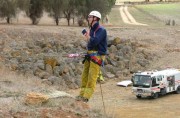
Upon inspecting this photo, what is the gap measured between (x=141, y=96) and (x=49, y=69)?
20.4 ft

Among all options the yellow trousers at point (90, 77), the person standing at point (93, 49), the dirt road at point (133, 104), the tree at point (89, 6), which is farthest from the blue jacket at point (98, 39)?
the tree at point (89, 6)

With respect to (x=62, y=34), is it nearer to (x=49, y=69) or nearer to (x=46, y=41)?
(x=46, y=41)

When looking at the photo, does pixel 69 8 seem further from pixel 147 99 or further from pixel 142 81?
pixel 147 99

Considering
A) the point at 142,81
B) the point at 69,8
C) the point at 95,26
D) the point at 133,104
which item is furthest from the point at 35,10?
the point at 95,26

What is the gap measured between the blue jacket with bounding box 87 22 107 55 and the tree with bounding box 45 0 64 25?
3591 centimetres

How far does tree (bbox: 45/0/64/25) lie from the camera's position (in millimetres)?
48016

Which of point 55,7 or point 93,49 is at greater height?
point 93,49

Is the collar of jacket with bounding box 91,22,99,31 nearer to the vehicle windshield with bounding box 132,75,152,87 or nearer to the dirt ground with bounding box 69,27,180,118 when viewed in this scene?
the dirt ground with bounding box 69,27,180,118

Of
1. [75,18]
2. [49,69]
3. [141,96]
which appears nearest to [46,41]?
[49,69]

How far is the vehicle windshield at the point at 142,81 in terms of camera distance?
26.1 metres

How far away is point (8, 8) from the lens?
1737 inches

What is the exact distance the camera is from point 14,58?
98.2ft

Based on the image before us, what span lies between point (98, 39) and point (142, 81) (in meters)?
14.8

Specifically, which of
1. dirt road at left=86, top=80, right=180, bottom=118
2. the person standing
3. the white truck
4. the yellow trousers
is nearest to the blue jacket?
the person standing
